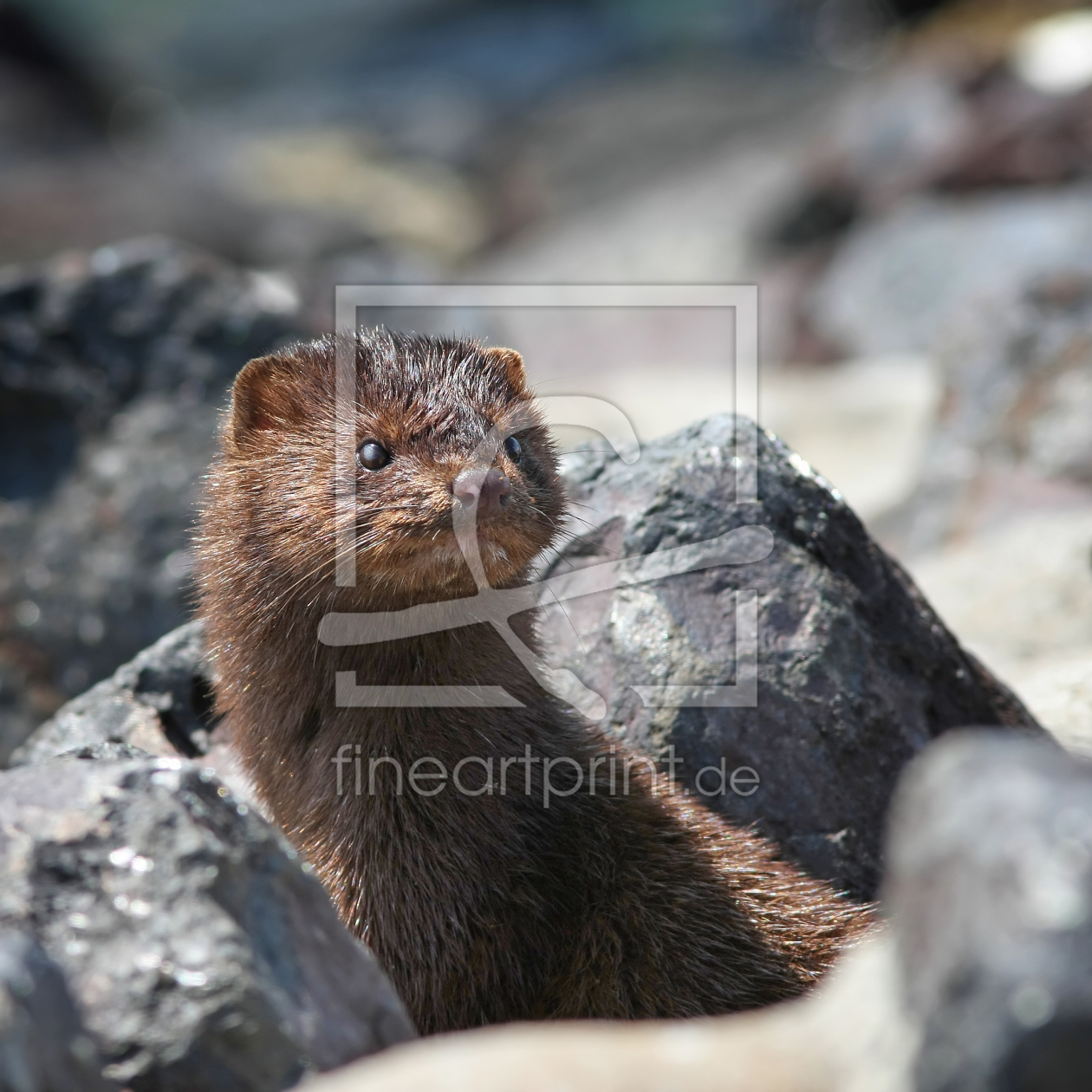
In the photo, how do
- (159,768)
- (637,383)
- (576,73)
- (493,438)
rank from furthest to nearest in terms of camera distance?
(576,73)
(637,383)
(493,438)
(159,768)

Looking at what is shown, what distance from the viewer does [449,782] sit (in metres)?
3.83

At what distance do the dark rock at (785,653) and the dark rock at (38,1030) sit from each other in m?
2.32

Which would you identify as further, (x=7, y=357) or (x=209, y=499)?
(x=7, y=357)

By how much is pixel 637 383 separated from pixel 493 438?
27.9 feet

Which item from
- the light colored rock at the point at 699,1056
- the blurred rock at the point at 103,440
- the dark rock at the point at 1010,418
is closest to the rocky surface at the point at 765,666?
the light colored rock at the point at 699,1056

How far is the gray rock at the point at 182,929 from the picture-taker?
239 cm

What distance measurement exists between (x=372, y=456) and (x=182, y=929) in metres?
1.64

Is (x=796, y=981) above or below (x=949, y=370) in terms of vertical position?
below

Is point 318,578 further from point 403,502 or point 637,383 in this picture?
point 637,383

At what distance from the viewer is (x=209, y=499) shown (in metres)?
4.20

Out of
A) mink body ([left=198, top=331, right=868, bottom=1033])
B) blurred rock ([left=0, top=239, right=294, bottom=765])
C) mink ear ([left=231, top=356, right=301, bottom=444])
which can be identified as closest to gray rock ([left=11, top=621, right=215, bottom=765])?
mink body ([left=198, top=331, right=868, bottom=1033])

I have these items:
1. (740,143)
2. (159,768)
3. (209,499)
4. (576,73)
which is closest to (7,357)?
(209,499)

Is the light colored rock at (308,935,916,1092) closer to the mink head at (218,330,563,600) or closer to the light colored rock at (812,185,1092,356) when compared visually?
the mink head at (218,330,563,600)

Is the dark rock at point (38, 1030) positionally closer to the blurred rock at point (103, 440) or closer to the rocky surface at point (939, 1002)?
the rocky surface at point (939, 1002)
